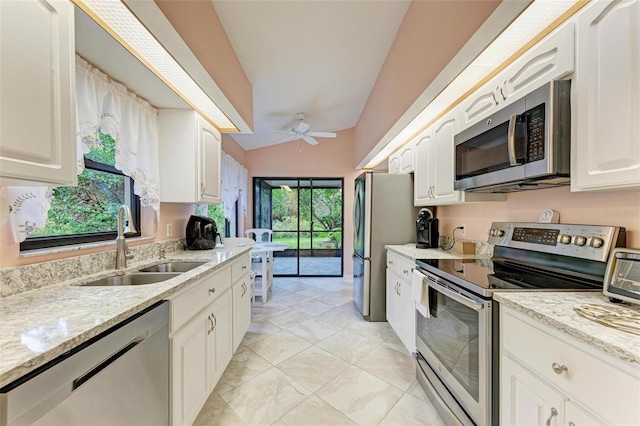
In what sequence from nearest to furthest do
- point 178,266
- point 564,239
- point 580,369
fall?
point 580,369
point 564,239
point 178,266

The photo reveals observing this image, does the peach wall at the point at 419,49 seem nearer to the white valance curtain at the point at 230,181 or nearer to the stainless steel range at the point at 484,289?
the stainless steel range at the point at 484,289

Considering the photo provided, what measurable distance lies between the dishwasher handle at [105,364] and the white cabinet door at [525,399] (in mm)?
1492

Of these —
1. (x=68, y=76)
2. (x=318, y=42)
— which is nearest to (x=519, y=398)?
(x=68, y=76)

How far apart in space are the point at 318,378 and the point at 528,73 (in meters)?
2.34

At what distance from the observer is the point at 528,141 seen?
1257mm

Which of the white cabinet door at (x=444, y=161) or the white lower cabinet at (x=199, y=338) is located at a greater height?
the white cabinet door at (x=444, y=161)

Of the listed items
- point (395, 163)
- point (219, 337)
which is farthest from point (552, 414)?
point (395, 163)

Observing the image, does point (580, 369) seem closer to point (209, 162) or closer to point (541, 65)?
point (541, 65)

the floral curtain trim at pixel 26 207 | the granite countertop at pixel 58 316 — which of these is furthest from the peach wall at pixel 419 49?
the floral curtain trim at pixel 26 207

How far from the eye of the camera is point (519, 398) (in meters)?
0.99

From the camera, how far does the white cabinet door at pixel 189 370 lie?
124 centimetres

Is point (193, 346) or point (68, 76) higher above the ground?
point (68, 76)

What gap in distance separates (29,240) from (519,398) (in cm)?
226

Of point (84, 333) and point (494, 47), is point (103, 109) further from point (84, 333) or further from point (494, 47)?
point (494, 47)
